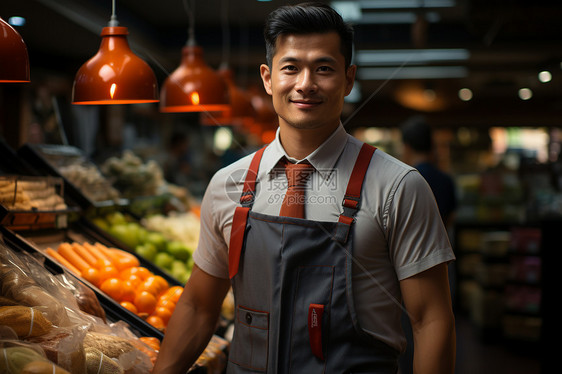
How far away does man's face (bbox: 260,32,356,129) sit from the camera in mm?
1574

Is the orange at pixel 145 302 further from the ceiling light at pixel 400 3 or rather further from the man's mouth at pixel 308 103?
the ceiling light at pixel 400 3

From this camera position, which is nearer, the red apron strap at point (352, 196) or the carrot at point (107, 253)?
the red apron strap at point (352, 196)

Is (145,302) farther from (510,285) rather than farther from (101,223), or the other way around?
(510,285)

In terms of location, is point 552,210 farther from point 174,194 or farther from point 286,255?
point 286,255

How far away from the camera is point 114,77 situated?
2.02 metres

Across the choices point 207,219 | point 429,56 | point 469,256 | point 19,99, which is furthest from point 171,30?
point 207,219

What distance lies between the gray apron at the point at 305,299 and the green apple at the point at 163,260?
1.59 metres

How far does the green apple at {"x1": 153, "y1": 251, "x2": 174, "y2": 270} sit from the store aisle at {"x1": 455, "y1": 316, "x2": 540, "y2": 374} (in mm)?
2806

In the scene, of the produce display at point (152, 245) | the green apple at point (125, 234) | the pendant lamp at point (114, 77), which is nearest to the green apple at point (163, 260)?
the produce display at point (152, 245)

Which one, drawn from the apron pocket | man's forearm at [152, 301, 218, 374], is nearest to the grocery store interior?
man's forearm at [152, 301, 218, 374]

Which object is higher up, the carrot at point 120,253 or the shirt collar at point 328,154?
the shirt collar at point 328,154

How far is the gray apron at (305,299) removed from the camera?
1519 millimetres

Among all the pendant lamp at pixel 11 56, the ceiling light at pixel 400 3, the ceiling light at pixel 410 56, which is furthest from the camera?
the ceiling light at pixel 410 56

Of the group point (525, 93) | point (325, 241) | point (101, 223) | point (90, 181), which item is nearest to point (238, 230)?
point (325, 241)
